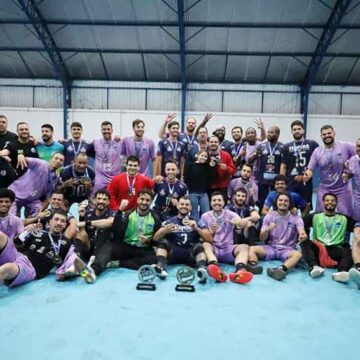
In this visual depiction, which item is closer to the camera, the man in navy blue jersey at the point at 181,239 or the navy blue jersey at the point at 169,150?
the man in navy blue jersey at the point at 181,239

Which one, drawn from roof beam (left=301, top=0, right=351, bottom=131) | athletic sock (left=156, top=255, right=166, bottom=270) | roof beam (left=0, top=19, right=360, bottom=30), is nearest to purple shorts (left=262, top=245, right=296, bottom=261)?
athletic sock (left=156, top=255, right=166, bottom=270)

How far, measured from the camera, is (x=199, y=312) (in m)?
3.32

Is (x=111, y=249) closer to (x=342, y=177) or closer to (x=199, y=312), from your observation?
(x=199, y=312)

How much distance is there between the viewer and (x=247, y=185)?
6.12 meters

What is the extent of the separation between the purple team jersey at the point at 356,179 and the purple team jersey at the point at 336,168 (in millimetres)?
147

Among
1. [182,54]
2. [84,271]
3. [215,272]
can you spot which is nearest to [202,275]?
[215,272]

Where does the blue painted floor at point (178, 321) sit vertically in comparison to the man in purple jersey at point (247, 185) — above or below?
below

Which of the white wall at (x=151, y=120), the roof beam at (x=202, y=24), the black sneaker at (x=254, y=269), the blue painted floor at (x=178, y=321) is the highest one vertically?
the roof beam at (x=202, y=24)

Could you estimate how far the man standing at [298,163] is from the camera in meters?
5.90

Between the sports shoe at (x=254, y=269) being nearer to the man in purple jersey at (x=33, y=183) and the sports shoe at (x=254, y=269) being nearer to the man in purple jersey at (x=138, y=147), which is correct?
the man in purple jersey at (x=138, y=147)

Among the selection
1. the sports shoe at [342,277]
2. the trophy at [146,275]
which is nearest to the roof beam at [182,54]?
the trophy at [146,275]

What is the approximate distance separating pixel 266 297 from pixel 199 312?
84cm

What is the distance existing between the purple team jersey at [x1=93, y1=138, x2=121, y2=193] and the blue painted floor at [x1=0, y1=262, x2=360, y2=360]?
242 cm

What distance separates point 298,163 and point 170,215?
2381mm
